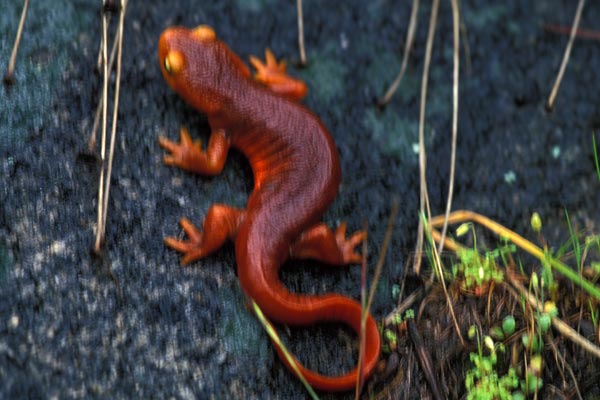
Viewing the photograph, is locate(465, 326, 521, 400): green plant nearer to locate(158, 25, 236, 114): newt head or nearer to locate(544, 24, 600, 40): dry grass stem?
locate(158, 25, 236, 114): newt head

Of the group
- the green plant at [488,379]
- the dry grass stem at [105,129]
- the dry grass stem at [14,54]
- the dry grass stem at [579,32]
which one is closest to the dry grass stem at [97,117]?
the dry grass stem at [105,129]

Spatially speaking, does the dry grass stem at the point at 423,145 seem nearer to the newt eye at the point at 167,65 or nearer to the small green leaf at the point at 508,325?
the small green leaf at the point at 508,325

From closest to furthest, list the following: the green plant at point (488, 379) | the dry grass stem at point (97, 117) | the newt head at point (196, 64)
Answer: the green plant at point (488, 379), the dry grass stem at point (97, 117), the newt head at point (196, 64)

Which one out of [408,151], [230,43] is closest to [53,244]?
[230,43]

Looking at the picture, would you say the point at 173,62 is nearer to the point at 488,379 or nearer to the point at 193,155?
the point at 193,155

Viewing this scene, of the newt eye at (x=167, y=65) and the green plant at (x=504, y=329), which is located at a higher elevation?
the newt eye at (x=167, y=65)

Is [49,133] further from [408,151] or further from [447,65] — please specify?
[447,65]

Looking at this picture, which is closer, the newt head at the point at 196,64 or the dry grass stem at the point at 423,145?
the dry grass stem at the point at 423,145

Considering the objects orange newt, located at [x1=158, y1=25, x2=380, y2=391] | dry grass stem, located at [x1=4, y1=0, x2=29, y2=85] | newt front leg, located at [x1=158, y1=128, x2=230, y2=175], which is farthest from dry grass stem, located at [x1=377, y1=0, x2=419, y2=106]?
dry grass stem, located at [x1=4, y1=0, x2=29, y2=85]
